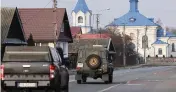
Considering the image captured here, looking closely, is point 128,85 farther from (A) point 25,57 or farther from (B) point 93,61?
(A) point 25,57

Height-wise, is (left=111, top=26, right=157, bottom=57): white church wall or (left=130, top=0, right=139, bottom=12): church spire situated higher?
(left=130, top=0, right=139, bottom=12): church spire

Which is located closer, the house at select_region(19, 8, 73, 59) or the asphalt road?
the asphalt road

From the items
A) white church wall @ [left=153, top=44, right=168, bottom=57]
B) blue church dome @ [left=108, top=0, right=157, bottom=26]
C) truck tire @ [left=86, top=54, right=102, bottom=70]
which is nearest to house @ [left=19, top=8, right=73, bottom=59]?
truck tire @ [left=86, top=54, right=102, bottom=70]

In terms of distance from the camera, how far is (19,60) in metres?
20.1

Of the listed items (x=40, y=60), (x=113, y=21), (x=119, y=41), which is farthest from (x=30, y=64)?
(x=113, y=21)

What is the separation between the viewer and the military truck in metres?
35.5

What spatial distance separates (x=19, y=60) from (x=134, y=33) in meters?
125

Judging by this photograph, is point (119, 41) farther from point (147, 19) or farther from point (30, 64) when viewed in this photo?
point (30, 64)

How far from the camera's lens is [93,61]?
116 feet

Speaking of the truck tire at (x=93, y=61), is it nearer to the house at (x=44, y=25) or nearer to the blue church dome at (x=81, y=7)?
the house at (x=44, y=25)

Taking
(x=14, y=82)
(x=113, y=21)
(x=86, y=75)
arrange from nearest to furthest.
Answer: (x=14, y=82) → (x=86, y=75) → (x=113, y=21)

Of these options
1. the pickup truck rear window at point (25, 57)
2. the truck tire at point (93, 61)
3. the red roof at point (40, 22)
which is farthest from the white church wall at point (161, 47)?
the pickup truck rear window at point (25, 57)

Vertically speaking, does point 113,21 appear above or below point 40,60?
above

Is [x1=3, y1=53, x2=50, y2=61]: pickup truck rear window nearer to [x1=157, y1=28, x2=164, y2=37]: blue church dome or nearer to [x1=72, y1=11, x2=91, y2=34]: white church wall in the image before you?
[x1=72, y1=11, x2=91, y2=34]: white church wall
